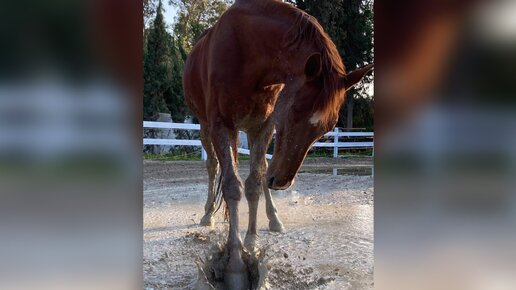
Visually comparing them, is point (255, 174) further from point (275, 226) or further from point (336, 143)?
point (336, 143)

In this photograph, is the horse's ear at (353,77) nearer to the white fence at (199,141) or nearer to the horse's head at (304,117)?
the horse's head at (304,117)

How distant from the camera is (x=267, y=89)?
218cm

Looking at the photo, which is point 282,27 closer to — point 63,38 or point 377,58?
point 377,58

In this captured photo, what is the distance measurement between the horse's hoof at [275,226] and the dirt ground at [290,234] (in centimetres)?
6

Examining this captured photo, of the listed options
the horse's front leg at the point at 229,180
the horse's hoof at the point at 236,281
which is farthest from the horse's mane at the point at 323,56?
the horse's hoof at the point at 236,281

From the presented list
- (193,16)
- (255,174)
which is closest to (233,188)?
(255,174)

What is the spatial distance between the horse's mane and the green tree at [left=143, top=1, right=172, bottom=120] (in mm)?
6781

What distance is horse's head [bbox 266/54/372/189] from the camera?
1.56 metres

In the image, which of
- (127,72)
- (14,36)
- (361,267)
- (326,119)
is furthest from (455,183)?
(361,267)

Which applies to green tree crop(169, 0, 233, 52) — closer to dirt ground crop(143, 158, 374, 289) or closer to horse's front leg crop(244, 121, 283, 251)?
dirt ground crop(143, 158, 374, 289)

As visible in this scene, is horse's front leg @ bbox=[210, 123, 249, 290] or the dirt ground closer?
horse's front leg @ bbox=[210, 123, 249, 290]

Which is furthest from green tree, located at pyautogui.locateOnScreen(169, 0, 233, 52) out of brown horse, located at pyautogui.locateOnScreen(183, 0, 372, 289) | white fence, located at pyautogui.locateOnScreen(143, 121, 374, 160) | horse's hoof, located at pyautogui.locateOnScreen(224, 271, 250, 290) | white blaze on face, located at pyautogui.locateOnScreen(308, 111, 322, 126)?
white blaze on face, located at pyautogui.locateOnScreen(308, 111, 322, 126)

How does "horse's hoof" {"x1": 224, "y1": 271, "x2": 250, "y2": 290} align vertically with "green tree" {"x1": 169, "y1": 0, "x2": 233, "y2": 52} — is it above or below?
below

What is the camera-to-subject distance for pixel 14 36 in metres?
0.43
